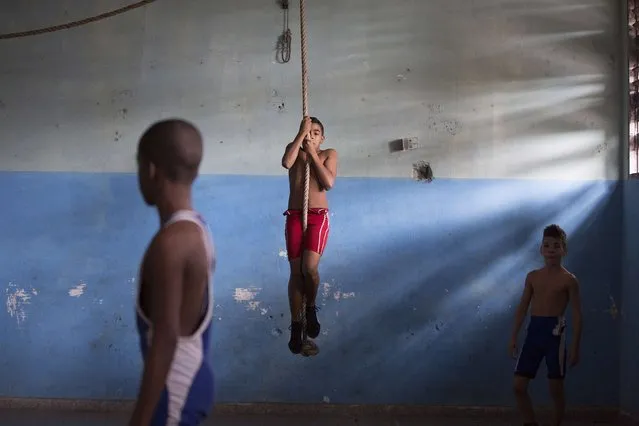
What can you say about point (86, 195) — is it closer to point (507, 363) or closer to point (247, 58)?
point (247, 58)

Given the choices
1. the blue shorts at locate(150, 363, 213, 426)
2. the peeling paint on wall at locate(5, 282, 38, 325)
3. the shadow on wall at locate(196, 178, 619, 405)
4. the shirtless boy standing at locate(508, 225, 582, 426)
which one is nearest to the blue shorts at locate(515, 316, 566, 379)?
the shirtless boy standing at locate(508, 225, 582, 426)

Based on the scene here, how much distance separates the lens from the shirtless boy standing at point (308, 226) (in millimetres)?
3613

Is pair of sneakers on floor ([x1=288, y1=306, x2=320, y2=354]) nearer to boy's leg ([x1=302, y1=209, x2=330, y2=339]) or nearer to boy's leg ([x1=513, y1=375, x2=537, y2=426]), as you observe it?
boy's leg ([x1=302, y1=209, x2=330, y2=339])

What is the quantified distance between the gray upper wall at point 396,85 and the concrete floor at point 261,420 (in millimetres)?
1726

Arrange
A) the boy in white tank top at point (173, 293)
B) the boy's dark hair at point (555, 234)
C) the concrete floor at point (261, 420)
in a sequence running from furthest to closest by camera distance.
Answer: the concrete floor at point (261, 420)
the boy's dark hair at point (555, 234)
the boy in white tank top at point (173, 293)

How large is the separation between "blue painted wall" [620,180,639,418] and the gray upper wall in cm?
29

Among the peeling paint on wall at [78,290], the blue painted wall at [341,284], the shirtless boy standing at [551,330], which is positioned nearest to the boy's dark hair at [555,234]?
the shirtless boy standing at [551,330]

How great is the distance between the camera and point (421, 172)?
203 inches

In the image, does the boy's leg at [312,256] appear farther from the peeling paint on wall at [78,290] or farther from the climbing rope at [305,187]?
the peeling paint on wall at [78,290]

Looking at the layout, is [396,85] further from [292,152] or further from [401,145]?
[292,152]

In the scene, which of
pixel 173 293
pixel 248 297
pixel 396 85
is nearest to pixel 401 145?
pixel 396 85

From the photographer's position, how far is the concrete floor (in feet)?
Result: 15.3

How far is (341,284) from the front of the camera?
16.7 ft

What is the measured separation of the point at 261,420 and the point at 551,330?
201cm
